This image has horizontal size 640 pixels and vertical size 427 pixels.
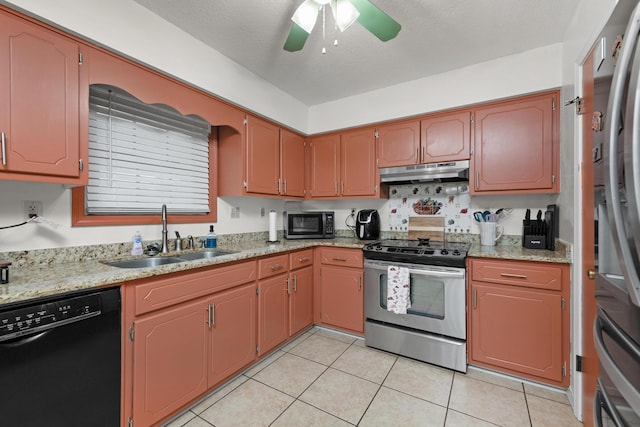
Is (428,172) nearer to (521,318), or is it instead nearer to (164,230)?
(521,318)

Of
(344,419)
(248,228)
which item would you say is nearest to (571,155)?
(344,419)

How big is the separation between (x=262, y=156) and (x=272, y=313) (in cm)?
147

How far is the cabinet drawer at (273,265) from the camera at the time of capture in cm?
222

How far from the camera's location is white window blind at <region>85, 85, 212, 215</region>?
186 centimetres

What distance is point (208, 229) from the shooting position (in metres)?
2.53

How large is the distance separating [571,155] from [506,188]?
0.55 meters

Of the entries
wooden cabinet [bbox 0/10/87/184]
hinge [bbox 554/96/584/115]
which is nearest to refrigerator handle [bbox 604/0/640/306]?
hinge [bbox 554/96/584/115]

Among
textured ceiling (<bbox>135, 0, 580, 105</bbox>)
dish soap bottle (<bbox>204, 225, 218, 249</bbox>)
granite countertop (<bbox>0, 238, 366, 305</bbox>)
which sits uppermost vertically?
textured ceiling (<bbox>135, 0, 580, 105</bbox>)

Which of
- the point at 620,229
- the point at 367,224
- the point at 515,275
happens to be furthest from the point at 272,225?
the point at 620,229

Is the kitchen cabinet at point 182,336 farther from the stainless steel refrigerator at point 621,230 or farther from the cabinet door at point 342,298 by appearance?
the stainless steel refrigerator at point 621,230

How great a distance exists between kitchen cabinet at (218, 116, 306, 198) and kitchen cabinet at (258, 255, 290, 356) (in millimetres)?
732

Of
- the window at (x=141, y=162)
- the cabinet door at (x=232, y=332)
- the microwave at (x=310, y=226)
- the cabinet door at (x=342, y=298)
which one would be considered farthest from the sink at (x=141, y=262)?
the cabinet door at (x=342, y=298)

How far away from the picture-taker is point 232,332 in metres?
1.96

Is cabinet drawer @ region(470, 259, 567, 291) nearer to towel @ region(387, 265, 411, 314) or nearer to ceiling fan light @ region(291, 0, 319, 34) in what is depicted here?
towel @ region(387, 265, 411, 314)
